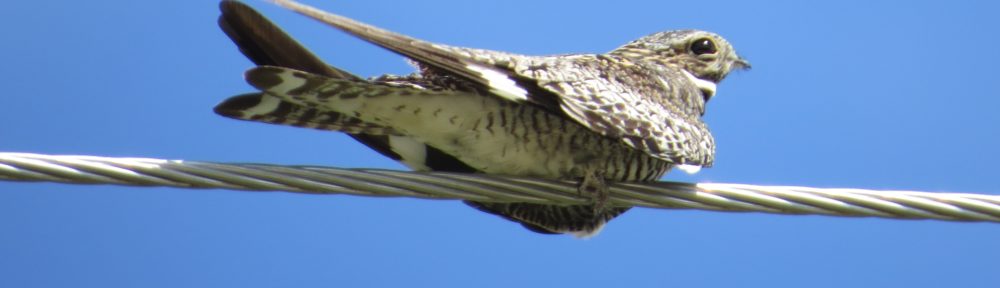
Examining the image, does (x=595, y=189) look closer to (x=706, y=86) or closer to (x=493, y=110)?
(x=493, y=110)

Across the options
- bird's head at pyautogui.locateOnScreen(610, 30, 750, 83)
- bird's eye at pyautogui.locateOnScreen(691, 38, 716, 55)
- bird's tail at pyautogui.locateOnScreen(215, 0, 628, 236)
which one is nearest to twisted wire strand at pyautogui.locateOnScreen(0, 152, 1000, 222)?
bird's tail at pyautogui.locateOnScreen(215, 0, 628, 236)

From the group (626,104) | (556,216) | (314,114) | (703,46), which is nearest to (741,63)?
(703,46)

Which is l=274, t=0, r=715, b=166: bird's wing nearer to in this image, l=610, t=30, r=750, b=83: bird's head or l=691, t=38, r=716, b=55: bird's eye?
l=610, t=30, r=750, b=83: bird's head

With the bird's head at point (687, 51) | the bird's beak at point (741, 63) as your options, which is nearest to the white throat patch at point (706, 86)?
the bird's head at point (687, 51)

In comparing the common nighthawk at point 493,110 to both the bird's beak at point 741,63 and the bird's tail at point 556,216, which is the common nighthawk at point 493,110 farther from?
the bird's beak at point 741,63

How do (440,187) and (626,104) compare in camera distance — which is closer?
(440,187)

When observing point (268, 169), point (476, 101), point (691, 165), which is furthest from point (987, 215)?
point (268, 169)

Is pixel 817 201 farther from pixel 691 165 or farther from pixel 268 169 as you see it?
pixel 268 169
